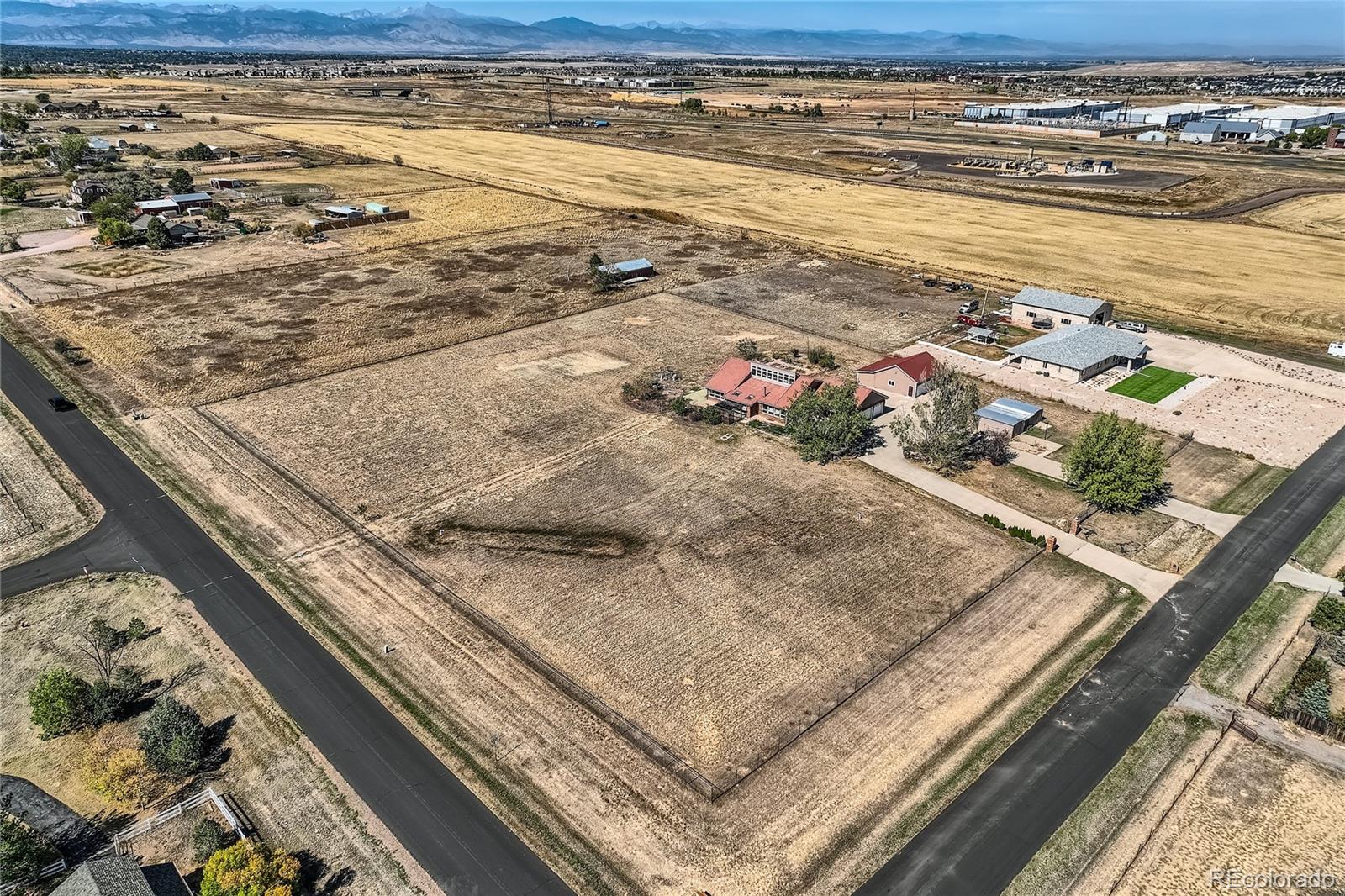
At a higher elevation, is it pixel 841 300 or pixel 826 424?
pixel 841 300

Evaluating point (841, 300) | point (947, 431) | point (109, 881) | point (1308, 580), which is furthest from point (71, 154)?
point (1308, 580)

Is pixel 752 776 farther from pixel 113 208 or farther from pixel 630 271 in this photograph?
pixel 113 208

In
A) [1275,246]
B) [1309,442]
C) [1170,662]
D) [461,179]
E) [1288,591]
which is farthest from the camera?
[461,179]

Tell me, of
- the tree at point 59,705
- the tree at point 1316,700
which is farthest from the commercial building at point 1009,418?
the tree at point 59,705

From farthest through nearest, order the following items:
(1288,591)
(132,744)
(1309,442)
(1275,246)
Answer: (1275,246) < (1309,442) < (1288,591) < (132,744)

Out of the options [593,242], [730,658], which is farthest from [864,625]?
[593,242]

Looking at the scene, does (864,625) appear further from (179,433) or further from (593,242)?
(593,242)
